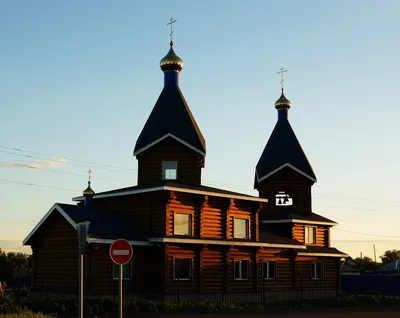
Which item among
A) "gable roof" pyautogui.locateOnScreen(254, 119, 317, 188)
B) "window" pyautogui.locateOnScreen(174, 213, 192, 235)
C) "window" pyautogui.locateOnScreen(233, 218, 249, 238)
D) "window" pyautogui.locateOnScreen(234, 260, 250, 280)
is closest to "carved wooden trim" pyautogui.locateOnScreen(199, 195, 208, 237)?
"window" pyautogui.locateOnScreen(174, 213, 192, 235)

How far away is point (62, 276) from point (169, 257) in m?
5.34

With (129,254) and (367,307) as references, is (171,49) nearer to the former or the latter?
(367,307)

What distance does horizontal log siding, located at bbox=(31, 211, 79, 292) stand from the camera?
29359mm

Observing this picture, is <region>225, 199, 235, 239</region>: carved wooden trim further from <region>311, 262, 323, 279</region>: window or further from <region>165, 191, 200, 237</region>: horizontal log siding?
<region>311, 262, 323, 279</region>: window

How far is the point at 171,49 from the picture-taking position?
3691 cm

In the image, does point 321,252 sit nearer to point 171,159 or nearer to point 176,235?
point 171,159

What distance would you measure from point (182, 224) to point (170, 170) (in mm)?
3948

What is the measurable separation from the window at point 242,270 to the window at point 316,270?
847 centimetres

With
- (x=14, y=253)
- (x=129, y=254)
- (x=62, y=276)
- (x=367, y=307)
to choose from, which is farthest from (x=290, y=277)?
(x=14, y=253)

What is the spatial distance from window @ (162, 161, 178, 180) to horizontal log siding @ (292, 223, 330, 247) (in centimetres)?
1131

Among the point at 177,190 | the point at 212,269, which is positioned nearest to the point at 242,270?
the point at 212,269

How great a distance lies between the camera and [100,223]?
96.9 feet

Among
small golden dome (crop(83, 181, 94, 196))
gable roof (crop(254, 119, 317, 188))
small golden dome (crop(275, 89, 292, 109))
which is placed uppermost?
small golden dome (crop(275, 89, 292, 109))

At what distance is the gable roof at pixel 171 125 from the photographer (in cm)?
3400
